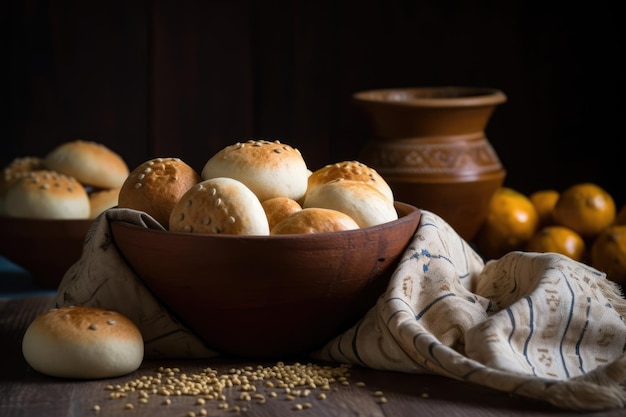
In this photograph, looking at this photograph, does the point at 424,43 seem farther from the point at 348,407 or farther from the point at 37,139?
the point at 348,407

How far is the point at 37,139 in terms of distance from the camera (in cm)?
269

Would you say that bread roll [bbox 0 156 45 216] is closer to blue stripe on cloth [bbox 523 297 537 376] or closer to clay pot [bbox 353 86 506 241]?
clay pot [bbox 353 86 506 241]

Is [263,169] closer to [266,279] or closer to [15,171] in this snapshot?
[266,279]

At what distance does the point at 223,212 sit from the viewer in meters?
1.07

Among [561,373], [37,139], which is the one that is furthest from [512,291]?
[37,139]

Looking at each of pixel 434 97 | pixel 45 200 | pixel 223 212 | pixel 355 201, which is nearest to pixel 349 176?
pixel 355 201

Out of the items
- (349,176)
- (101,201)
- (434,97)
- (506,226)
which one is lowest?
(506,226)

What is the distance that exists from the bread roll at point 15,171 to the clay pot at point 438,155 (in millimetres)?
750

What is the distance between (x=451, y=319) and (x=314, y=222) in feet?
0.71

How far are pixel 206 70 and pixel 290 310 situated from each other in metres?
1.81

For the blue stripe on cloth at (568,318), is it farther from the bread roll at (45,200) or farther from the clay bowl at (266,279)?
the bread roll at (45,200)

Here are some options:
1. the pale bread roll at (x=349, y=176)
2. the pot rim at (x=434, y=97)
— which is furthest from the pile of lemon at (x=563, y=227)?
the pale bread roll at (x=349, y=176)

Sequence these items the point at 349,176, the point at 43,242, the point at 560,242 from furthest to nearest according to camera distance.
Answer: the point at 560,242, the point at 43,242, the point at 349,176

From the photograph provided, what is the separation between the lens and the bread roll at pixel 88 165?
1.78m
